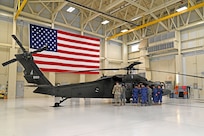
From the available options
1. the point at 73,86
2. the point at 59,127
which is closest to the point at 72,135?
the point at 59,127

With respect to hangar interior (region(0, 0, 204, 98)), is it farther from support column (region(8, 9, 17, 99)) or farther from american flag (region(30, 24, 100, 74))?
american flag (region(30, 24, 100, 74))

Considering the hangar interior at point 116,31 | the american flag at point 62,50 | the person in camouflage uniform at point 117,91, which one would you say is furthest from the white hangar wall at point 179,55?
the person in camouflage uniform at point 117,91

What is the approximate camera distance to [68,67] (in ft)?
54.3

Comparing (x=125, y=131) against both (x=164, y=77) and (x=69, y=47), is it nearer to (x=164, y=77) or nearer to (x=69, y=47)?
(x=69, y=47)

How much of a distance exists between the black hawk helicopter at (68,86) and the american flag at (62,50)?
15.3ft

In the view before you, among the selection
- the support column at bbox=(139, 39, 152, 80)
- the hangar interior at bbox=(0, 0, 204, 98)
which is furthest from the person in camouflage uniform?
the support column at bbox=(139, 39, 152, 80)

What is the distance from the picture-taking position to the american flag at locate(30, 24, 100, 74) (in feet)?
49.3

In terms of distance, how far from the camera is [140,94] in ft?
31.1

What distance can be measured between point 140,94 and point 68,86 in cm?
390

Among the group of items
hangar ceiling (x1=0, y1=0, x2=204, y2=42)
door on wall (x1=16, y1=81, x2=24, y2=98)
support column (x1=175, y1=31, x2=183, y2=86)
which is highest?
hangar ceiling (x1=0, y1=0, x2=204, y2=42)

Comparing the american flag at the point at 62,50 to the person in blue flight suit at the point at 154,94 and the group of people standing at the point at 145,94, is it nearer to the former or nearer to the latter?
the group of people standing at the point at 145,94

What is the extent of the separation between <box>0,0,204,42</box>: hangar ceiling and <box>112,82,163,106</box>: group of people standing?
7.54 metres

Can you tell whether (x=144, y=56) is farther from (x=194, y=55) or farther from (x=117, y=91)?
(x=117, y=91)

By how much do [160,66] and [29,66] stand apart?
1550 cm
